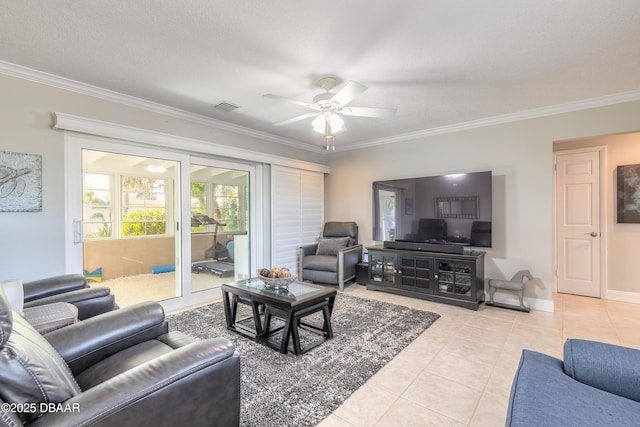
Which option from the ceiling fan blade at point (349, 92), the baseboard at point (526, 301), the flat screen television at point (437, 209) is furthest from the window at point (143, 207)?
the baseboard at point (526, 301)

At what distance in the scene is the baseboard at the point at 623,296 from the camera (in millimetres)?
3715

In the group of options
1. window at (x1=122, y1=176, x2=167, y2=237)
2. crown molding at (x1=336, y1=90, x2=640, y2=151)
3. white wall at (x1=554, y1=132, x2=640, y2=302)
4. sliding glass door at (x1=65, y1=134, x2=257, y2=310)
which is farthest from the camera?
white wall at (x1=554, y1=132, x2=640, y2=302)

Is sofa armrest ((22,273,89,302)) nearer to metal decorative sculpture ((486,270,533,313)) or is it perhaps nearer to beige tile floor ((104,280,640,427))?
beige tile floor ((104,280,640,427))

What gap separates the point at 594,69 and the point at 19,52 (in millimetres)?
4621

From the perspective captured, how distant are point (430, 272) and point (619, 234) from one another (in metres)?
2.51

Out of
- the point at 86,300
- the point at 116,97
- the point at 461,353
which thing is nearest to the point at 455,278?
the point at 461,353

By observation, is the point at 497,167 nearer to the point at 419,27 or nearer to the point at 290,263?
the point at 419,27

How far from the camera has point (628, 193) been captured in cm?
374

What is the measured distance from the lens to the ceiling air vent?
3277mm

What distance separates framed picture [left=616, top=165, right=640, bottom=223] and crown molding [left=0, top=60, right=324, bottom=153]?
4787 mm

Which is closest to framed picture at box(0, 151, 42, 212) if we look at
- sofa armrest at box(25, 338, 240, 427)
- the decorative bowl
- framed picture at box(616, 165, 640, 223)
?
the decorative bowl

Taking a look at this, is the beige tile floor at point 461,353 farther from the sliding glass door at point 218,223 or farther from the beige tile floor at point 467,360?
the sliding glass door at point 218,223

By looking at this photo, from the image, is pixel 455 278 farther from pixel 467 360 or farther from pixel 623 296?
pixel 623 296

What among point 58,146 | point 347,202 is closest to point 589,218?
point 347,202
